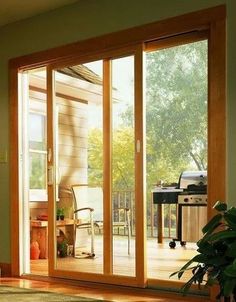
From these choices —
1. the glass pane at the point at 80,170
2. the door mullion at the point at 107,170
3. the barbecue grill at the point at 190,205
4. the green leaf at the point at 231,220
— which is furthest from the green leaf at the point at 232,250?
the barbecue grill at the point at 190,205

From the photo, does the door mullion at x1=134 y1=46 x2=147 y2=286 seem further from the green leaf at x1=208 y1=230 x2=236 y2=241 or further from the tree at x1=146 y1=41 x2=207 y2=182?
the green leaf at x1=208 y1=230 x2=236 y2=241

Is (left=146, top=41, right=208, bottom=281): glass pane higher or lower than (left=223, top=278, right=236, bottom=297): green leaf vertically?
higher

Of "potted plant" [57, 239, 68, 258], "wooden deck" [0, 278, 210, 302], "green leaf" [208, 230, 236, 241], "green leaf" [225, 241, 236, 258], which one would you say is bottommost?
"wooden deck" [0, 278, 210, 302]

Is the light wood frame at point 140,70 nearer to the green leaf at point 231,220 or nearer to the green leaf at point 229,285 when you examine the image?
the green leaf at point 231,220

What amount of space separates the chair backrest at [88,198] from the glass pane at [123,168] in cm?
20

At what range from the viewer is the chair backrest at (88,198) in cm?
404

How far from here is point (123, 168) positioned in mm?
3852

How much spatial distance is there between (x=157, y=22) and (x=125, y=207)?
1560 mm

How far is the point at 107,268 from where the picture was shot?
12.7ft

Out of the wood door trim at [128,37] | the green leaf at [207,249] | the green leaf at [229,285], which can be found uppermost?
the wood door trim at [128,37]

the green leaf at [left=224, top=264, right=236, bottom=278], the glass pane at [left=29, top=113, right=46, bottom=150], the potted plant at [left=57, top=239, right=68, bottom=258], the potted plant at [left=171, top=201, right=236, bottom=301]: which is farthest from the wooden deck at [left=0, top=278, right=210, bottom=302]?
the glass pane at [left=29, top=113, right=46, bottom=150]

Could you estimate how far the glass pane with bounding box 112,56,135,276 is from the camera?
378 centimetres

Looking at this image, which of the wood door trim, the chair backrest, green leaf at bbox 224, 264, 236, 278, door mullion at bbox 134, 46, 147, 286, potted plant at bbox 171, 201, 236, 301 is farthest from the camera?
the chair backrest

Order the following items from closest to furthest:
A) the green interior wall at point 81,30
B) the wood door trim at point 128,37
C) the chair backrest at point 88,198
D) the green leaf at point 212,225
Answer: the green leaf at point 212,225, the green interior wall at point 81,30, the wood door trim at point 128,37, the chair backrest at point 88,198
